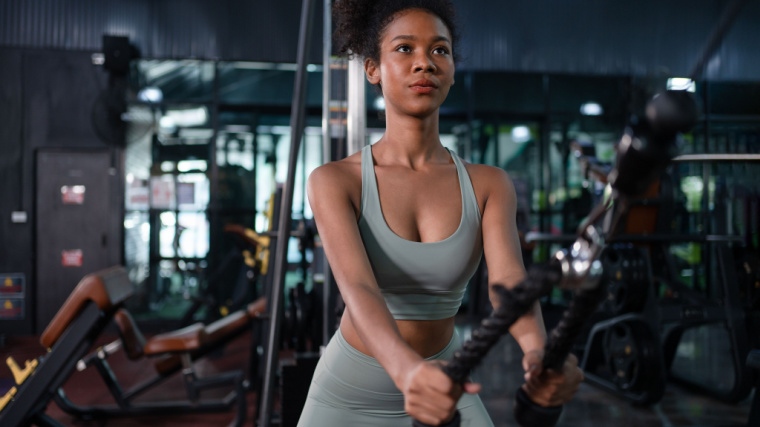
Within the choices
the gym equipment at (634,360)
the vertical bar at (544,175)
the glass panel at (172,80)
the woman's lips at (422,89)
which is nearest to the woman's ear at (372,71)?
the woman's lips at (422,89)

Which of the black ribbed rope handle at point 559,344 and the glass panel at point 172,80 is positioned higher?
the glass panel at point 172,80

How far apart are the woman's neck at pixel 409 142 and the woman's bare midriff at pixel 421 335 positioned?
316 millimetres

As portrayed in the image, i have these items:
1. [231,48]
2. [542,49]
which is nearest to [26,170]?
[231,48]

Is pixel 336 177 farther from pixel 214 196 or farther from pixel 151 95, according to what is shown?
pixel 151 95

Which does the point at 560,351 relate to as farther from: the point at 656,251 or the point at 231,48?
the point at 231,48

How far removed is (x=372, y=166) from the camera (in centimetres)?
108

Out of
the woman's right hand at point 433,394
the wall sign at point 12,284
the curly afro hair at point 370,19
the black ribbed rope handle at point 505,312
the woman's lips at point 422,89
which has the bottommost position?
the wall sign at point 12,284

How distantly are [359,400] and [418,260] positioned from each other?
0.96 ft

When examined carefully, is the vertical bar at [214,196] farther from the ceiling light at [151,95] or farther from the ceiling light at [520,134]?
the ceiling light at [520,134]

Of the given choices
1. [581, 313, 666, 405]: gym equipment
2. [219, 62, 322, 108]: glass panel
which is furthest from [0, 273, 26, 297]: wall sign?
[581, 313, 666, 405]: gym equipment

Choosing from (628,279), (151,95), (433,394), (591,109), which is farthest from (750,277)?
(151,95)

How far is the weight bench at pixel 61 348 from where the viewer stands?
8.61 ft

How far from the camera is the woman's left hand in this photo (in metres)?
0.66

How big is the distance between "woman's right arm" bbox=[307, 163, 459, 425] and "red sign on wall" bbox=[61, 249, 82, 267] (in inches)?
234
